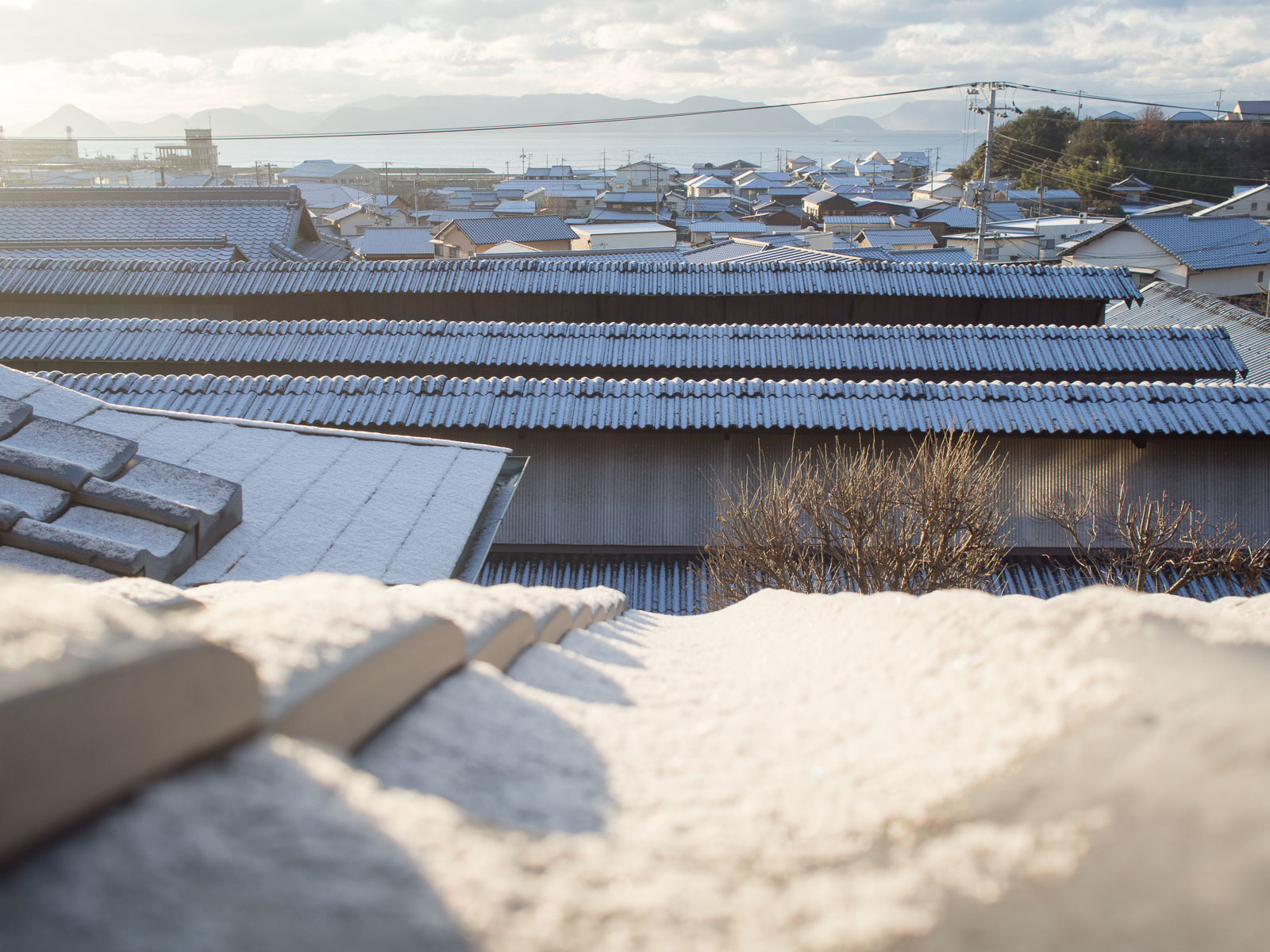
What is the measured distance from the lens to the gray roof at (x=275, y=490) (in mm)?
4770

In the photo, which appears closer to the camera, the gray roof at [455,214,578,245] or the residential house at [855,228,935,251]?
the gray roof at [455,214,578,245]

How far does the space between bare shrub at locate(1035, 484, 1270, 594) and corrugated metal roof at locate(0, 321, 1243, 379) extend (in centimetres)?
416

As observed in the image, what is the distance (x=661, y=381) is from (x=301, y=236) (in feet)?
68.0

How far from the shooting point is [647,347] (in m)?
15.3

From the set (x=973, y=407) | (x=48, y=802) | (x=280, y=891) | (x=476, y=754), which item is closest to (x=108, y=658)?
(x=48, y=802)

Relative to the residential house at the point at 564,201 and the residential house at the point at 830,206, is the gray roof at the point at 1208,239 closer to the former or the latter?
the residential house at the point at 830,206

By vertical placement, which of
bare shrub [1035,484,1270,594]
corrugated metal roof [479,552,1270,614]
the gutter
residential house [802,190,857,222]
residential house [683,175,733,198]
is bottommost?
corrugated metal roof [479,552,1270,614]

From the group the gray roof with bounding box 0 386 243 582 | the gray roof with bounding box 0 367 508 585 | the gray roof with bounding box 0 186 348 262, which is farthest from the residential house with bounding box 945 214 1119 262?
the gray roof with bounding box 0 386 243 582

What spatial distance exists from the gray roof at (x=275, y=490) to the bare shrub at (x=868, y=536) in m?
3.56

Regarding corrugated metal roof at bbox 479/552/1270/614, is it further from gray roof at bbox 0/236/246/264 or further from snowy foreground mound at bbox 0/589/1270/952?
gray roof at bbox 0/236/246/264

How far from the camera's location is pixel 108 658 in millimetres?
702

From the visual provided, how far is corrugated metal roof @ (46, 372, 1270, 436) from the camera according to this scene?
11859mm

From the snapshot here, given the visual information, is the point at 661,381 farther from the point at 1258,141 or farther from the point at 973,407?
the point at 1258,141

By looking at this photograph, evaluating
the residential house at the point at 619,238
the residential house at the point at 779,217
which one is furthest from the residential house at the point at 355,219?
the residential house at the point at 779,217
